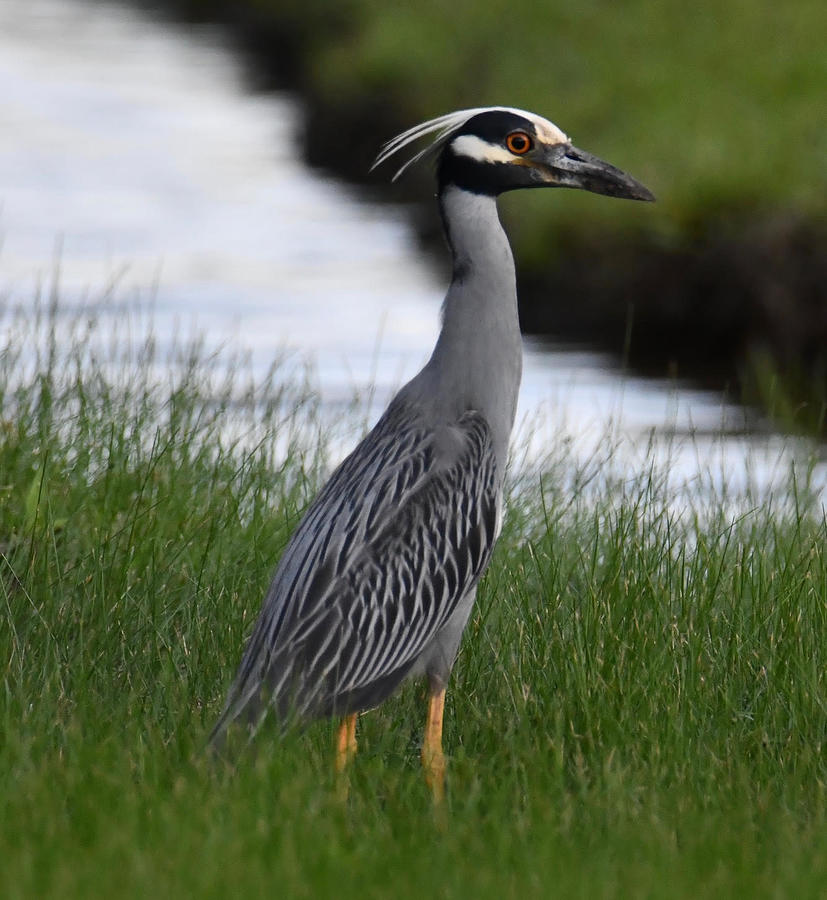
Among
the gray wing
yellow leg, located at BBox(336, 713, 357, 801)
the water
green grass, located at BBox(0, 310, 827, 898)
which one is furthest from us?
the water

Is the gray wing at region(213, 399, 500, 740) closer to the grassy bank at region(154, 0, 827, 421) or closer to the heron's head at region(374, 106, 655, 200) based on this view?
the heron's head at region(374, 106, 655, 200)

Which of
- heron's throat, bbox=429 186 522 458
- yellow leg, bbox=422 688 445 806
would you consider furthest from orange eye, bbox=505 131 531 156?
yellow leg, bbox=422 688 445 806

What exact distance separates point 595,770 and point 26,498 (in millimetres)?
2757

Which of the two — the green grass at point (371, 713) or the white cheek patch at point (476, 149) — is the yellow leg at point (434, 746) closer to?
the green grass at point (371, 713)

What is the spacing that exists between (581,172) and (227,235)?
1599cm

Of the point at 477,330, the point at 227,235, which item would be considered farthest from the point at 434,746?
the point at 227,235

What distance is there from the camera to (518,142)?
18.7 ft

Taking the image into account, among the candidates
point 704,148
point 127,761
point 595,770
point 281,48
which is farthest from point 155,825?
point 281,48

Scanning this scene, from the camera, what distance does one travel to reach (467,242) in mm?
5590

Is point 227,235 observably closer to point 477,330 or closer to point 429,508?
point 477,330

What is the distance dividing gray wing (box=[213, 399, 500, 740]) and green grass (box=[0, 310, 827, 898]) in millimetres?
238

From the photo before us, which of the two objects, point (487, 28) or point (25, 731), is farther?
point (487, 28)

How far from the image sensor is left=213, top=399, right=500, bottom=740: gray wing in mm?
5160

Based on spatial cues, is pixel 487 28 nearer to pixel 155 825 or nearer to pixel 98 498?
pixel 98 498
